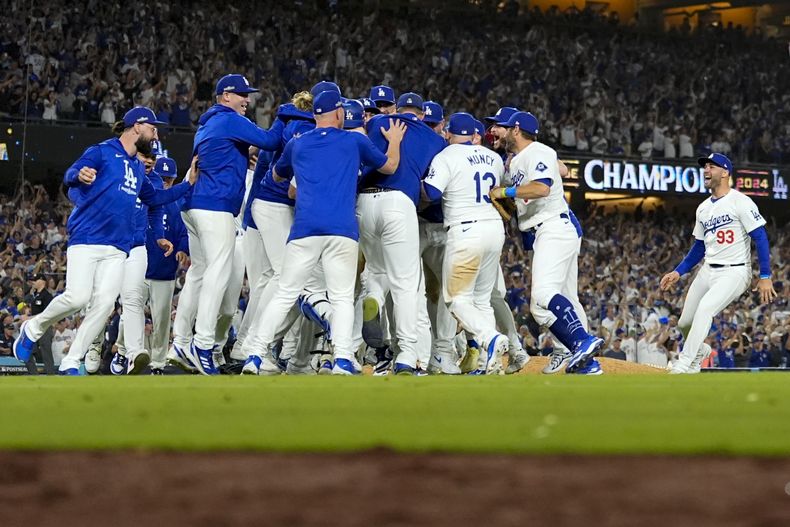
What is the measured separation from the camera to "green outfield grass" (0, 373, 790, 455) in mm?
4172

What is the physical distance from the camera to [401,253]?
9445 millimetres

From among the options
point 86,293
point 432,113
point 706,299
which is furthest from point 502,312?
point 86,293

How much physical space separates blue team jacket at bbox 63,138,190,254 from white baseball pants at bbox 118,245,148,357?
1299 mm

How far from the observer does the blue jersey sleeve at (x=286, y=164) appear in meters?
9.23

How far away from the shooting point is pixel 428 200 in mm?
9875

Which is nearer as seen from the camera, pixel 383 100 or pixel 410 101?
pixel 410 101

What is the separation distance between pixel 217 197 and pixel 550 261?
2733 millimetres

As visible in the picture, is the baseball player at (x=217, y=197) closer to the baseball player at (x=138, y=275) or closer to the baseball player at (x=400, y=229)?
the baseball player at (x=400, y=229)

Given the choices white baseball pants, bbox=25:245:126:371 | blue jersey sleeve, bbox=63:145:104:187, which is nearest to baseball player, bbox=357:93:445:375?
white baseball pants, bbox=25:245:126:371

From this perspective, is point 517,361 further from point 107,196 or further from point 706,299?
point 107,196

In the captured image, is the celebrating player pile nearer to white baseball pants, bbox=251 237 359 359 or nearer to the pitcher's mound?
white baseball pants, bbox=251 237 359 359

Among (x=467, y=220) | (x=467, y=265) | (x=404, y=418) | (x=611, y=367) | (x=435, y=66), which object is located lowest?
(x=611, y=367)

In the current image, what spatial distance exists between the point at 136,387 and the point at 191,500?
3421 millimetres

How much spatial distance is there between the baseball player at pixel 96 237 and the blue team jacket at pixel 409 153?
186 centimetres
